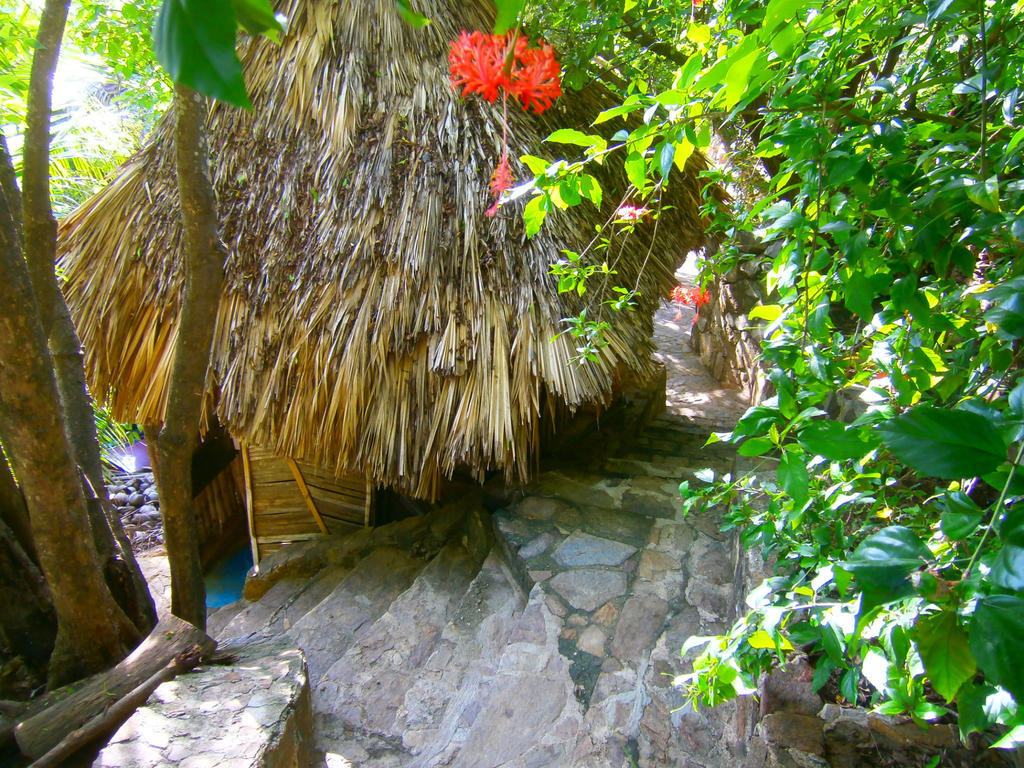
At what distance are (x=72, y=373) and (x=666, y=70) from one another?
2761 millimetres

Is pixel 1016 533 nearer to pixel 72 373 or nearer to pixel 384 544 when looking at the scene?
pixel 72 373

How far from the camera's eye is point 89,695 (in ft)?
4.67

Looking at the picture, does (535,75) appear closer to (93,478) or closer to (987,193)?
(987,193)

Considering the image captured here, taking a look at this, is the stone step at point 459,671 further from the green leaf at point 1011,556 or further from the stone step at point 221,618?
the green leaf at point 1011,556

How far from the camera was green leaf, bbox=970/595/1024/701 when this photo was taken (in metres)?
0.38

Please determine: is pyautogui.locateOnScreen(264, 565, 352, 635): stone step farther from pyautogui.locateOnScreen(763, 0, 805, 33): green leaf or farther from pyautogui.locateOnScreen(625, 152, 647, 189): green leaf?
pyautogui.locateOnScreen(763, 0, 805, 33): green leaf

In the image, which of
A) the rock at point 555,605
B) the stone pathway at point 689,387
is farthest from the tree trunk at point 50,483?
the stone pathway at point 689,387

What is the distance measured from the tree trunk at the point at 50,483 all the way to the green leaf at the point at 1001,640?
1.49 metres

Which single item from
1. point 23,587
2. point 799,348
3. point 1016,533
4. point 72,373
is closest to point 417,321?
point 72,373

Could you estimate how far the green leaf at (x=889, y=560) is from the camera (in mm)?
445

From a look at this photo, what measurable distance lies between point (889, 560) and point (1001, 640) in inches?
3.3

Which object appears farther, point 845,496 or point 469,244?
point 469,244

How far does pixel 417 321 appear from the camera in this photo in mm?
2287

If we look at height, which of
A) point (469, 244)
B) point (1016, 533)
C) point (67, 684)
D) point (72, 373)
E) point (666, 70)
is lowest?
point (67, 684)
